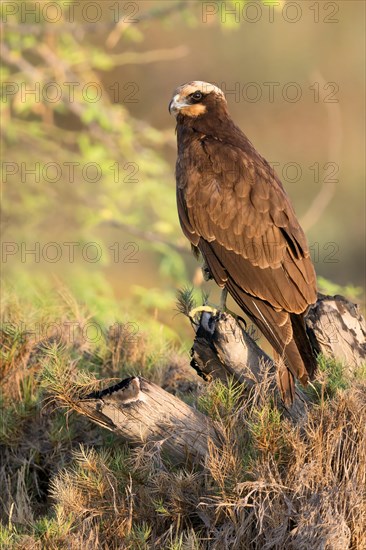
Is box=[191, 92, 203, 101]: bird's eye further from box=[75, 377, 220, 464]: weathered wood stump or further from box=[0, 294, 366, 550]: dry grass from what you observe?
box=[75, 377, 220, 464]: weathered wood stump

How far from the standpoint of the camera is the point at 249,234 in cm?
496

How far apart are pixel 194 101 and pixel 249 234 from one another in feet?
3.40

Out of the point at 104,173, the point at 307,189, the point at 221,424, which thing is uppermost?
the point at 104,173

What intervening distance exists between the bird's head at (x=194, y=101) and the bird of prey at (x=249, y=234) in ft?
0.43

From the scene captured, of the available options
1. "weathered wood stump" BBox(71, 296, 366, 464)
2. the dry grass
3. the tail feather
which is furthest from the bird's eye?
the dry grass

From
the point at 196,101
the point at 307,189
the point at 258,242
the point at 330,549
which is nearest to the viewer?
the point at 330,549

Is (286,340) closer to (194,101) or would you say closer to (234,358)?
(234,358)

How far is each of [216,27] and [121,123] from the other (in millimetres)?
8098

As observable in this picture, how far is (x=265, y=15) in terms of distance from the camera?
14891 millimetres

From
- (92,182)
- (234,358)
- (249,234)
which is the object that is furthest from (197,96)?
(92,182)

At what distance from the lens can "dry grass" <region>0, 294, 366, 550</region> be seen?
3.90 meters

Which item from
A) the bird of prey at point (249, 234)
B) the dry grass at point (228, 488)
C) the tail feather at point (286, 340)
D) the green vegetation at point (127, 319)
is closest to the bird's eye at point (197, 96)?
the bird of prey at point (249, 234)

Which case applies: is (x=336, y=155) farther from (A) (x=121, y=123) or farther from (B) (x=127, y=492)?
(B) (x=127, y=492)

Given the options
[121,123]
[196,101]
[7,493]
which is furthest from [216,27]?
[7,493]
